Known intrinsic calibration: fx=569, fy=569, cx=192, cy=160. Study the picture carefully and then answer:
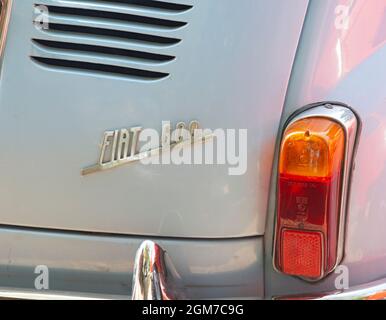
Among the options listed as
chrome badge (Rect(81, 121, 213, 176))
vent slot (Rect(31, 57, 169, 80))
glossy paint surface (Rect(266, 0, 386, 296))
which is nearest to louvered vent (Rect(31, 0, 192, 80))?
vent slot (Rect(31, 57, 169, 80))

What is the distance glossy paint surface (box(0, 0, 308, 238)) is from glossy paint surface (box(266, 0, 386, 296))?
0.04m

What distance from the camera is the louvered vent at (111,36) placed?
1.66m

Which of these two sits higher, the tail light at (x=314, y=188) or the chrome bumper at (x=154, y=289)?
the tail light at (x=314, y=188)

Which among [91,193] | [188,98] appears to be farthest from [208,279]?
[188,98]

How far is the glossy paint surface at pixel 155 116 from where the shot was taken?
1.62 metres

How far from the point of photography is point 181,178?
5.51 ft

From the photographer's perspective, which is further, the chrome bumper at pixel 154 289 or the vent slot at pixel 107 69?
the vent slot at pixel 107 69

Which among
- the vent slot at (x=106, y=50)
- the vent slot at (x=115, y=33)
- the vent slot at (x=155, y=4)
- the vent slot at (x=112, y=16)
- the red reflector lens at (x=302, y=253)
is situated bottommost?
the red reflector lens at (x=302, y=253)

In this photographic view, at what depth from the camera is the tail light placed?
1543 mm

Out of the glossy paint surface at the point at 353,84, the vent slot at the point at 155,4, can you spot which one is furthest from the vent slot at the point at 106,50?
the glossy paint surface at the point at 353,84

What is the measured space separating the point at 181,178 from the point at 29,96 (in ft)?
1.68

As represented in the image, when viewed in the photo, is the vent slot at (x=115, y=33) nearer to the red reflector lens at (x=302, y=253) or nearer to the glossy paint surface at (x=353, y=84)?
the glossy paint surface at (x=353, y=84)

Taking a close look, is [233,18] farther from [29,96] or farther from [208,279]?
[208,279]
